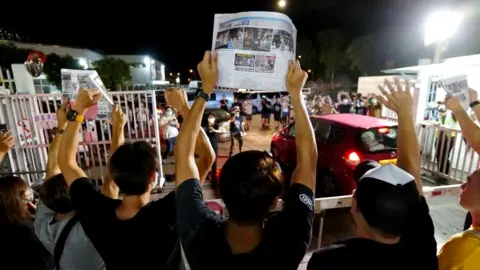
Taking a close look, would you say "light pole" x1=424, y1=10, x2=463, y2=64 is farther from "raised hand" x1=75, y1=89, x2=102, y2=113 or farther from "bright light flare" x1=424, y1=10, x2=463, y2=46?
"raised hand" x1=75, y1=89, x2=102, y2=113

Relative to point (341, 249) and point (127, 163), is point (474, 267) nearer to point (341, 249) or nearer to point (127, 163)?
point (341, 249)

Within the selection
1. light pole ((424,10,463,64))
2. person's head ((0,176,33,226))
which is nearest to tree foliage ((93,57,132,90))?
light pole ((424,10,463,64))

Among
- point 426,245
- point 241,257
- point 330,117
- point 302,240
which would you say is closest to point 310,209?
point 302,240

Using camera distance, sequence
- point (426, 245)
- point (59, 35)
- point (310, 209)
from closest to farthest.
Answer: point (310, 209) → point (426, 245) → point (59, 35)

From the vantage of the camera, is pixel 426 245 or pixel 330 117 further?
pixel 330 117

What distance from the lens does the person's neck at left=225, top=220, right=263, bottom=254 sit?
1.21 metres

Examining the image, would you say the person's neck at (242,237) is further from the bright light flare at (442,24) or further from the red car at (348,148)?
the bright light flare at (442,24)

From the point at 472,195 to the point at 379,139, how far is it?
13.3 feet

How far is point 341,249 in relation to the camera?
1337 millimetres

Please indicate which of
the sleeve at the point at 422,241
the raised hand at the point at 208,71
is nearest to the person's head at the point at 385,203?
the sleeve at the point at 422,241

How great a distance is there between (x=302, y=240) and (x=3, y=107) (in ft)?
20.6

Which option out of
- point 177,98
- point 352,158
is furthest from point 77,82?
point 352,158

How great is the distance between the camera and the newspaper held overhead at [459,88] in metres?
2.22

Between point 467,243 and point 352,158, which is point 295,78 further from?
point 352,158
